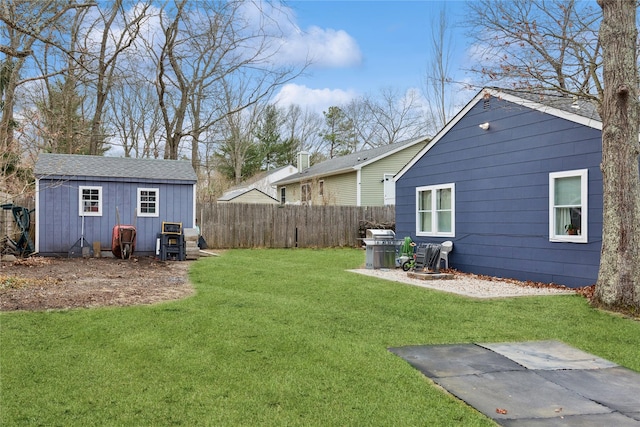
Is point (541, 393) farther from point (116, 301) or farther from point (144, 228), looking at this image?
point (144, 228)

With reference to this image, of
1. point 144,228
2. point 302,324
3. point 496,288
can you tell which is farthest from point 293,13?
point 144,228

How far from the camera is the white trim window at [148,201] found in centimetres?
→ 1420

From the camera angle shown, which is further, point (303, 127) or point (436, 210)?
point (303, 127)

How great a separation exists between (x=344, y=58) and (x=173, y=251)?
26.3ft

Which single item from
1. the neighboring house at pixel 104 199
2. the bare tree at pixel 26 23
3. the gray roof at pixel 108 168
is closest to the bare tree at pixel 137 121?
the gray roof at pixel 108 168

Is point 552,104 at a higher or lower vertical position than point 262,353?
higher

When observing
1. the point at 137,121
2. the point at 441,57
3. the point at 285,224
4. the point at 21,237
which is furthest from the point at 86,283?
the point at 441,57

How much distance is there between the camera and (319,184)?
2564cm

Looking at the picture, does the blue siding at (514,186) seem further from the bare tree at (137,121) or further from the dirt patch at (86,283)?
the bare tree at (137,121)

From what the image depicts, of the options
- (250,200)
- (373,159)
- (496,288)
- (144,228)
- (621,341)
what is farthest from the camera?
(250,200)

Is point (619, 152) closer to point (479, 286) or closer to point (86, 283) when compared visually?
point (479, 286)

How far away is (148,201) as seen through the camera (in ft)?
47.0

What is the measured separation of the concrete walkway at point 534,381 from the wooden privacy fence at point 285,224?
13.6 m

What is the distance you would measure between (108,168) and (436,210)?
9359mm
